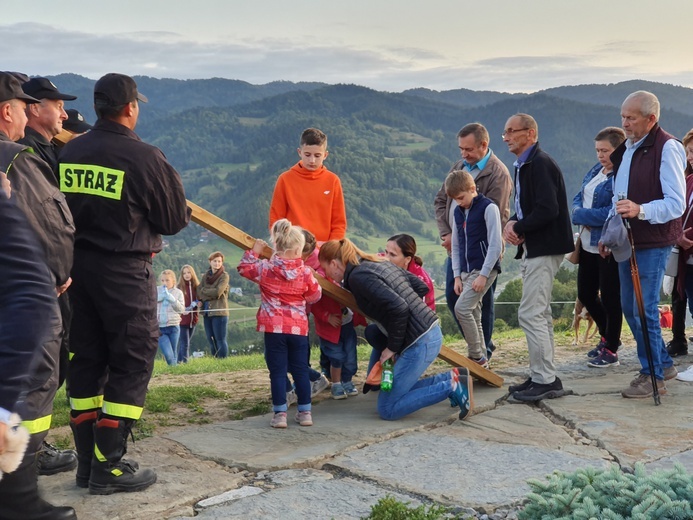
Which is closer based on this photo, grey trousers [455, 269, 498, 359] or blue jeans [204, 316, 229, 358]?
grey trousers [455, 269, 498, 359]

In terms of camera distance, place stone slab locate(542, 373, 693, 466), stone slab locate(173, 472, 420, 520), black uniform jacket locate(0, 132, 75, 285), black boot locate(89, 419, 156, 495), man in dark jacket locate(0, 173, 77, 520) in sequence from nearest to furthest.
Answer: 1. man in dark jacket locate(0, 173, 77, 520)
2. black uniform jacket locate(0, 132, 75, 285)
3. stone slab locate(173, 472, 420, 520)
4. black boot locate(89, 419, 156, 495)
5. stone slab locate(542, 373, 693, 466)

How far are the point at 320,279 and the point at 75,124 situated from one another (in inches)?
85.9

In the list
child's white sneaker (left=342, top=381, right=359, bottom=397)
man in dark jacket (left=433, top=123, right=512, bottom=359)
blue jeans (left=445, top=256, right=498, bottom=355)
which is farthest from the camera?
blue jeans (left=445, top=256, right=498, bottom=355)

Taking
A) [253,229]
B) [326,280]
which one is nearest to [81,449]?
[326,280]

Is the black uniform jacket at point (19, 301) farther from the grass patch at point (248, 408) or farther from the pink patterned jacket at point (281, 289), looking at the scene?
the grass patch at point (248, 408)

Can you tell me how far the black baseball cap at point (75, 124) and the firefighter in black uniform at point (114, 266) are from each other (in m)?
1.37

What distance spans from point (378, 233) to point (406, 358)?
137 m

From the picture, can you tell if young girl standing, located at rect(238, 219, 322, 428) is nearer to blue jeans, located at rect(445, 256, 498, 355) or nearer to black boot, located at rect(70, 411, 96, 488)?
black boot, located at rect(70, 411, 96, 488)

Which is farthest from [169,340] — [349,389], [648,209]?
[648,209]

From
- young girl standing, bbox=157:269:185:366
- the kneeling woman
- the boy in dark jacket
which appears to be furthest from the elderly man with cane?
young girl standing, bbox=157:269:185:366

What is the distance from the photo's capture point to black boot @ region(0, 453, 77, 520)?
3430 millimetres

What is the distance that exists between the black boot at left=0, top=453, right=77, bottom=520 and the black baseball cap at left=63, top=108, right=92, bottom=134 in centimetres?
335

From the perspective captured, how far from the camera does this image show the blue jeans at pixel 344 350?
23.8 feet

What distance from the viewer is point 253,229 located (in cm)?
11506
